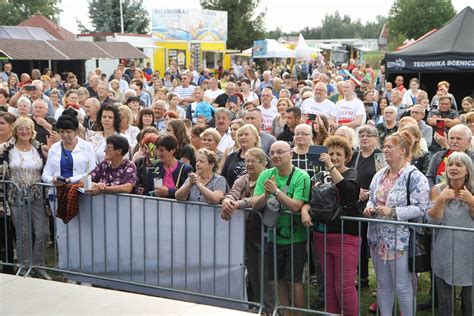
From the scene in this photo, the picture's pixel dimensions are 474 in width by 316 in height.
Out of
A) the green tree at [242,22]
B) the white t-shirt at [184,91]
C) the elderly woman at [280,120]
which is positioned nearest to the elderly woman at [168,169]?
the elderly woman at [280,120]

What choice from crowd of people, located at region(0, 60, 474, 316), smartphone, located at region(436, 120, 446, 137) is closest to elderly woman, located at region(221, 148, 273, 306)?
crowd of people, located at region(0, 60, 474, 316)

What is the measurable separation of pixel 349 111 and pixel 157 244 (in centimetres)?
612

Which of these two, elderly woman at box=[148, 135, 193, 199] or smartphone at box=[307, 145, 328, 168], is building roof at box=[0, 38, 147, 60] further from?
smartphone at box=[307, 145, 328, 168]

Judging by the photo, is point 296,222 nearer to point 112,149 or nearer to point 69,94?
point 112,149

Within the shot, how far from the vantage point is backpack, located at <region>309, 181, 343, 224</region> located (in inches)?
217

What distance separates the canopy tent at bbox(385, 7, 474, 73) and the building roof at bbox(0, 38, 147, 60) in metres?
16.6

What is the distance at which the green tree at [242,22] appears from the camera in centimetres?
6203

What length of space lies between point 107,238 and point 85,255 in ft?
1.19

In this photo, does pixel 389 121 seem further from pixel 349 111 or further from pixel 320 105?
pixel 320 105

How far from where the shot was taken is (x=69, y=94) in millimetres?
12016

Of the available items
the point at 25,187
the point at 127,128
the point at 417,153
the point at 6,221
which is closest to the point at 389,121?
the point at 417,153

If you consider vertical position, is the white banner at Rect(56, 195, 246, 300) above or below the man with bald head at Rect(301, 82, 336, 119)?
below

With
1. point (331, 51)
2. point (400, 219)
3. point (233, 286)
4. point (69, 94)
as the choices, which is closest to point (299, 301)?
point (233, 286)

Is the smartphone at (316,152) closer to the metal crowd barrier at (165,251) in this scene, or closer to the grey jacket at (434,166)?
the metal crowd barrier at (165,251)
